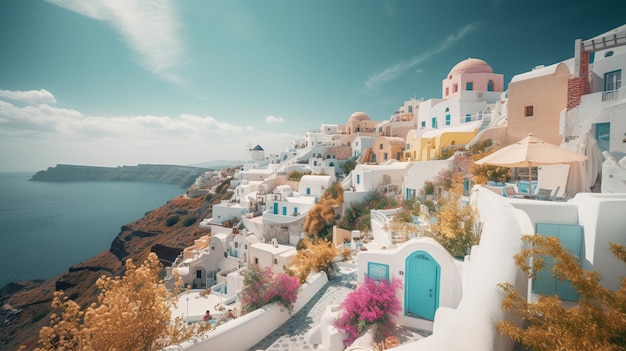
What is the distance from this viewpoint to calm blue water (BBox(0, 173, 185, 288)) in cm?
5400

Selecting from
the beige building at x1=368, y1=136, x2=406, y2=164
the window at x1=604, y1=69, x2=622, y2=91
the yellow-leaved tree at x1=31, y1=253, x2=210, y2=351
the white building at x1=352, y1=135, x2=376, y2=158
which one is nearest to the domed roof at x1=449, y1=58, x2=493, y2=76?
the beige building at x1=368, y1=136, x2=406, y2=164

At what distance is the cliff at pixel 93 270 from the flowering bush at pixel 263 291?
31971 millimetres

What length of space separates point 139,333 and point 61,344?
1.19 m

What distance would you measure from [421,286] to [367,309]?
1.80 metres

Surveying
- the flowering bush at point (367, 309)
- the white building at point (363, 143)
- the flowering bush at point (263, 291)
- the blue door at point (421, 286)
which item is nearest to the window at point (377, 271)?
the flowering bush at point (367, 309)

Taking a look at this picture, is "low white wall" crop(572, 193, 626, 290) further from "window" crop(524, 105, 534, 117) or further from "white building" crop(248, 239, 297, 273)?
"white building" crop(248, 239, 297, 273)

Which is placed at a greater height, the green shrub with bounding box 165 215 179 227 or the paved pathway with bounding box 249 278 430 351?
the paved pathway with bounding box 249 278 430 351

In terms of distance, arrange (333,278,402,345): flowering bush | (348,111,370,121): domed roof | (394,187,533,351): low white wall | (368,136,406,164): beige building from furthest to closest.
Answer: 1. (348,111,370,121): domed roof
2. (368,136,406,164): beige building
3. (333,278,402,345): flowering bush
4. (394,187,533,351): low white wall

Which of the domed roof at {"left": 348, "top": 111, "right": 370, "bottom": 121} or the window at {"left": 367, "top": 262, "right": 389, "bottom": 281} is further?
the domed roof at {"left": 348, "top": 111, "right": 370, "bottom": 121}

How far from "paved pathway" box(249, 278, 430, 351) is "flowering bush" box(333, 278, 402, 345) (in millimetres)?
718

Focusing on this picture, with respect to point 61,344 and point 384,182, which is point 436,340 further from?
point 384,182

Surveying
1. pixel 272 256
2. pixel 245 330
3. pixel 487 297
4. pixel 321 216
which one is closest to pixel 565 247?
pixel 487 297

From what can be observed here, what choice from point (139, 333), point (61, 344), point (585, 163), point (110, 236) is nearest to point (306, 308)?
point (139, 333)

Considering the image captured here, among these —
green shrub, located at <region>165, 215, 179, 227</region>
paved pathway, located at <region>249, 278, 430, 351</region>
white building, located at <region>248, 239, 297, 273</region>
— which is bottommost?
green shrub, located at <region>165, 215, 179, 227</region>
